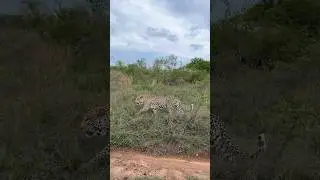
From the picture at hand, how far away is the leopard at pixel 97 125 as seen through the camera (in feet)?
13.8

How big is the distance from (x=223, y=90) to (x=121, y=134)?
1.58 metres

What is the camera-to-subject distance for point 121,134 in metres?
4.83

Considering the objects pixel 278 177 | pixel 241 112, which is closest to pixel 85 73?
pixel 241 112

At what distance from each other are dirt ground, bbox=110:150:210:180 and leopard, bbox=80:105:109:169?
→ 13cm

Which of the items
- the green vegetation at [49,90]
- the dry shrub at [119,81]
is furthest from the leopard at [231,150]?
the dry shrub at [119,81]

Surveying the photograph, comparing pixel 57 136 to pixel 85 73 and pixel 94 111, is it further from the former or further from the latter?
pixel 85 73

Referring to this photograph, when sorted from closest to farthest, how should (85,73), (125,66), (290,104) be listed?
(290,104)
(85,73)
(125,66)

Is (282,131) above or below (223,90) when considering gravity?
below

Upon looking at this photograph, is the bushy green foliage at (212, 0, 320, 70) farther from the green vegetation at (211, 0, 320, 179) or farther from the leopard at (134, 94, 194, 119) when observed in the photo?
the leopard at (134, 94, 194, 119)

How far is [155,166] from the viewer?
4082mm

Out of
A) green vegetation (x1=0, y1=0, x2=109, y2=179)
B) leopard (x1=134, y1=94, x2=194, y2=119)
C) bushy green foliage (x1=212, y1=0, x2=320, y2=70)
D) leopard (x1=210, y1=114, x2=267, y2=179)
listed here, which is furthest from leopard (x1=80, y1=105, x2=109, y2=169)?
bushy green foliage (x1=212, y1=0, x2=320, y2=70)

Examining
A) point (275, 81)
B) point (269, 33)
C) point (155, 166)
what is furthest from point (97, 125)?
Answer: point (269, 33)

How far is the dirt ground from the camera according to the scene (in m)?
3.86

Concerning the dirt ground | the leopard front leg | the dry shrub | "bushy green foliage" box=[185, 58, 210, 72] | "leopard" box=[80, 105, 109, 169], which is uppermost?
"bushy green foliage" box=[185, 58, 210, 72]
